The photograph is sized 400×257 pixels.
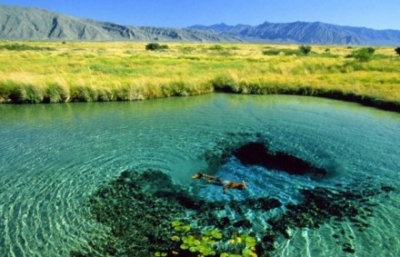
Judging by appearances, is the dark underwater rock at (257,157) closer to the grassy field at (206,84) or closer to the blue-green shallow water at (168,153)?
the blue-green shallow water at (168,153)

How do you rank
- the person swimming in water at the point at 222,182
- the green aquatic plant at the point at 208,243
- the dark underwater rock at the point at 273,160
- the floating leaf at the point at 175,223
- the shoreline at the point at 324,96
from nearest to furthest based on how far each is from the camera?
1. the green aquatic plant at the point at 208,243
2. the floating leaf at the point at 175,223
3. the person swimming in water at the point at 222,182
4. the dark underwater rock at the point at 273,160
5. the shoreline at the point at 324,96

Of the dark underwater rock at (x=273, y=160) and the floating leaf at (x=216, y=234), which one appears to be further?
the dark underwater rock at (x=273, y=160)

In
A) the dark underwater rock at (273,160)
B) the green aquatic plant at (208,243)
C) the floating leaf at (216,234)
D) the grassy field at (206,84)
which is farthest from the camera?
the grassy field at (206,84)

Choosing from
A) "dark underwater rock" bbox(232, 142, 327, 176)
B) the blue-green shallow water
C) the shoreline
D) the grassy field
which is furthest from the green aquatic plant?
the grassy field

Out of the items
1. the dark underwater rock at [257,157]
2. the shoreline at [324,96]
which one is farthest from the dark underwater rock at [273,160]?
the shoreline at [324,96]

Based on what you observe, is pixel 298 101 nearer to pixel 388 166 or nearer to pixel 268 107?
pixel 268 107

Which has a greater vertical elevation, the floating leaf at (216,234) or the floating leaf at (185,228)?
the floating leaf at (216,234)

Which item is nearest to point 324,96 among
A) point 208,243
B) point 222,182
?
point 222,182

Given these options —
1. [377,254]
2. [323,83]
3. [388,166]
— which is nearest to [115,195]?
[377,254]
